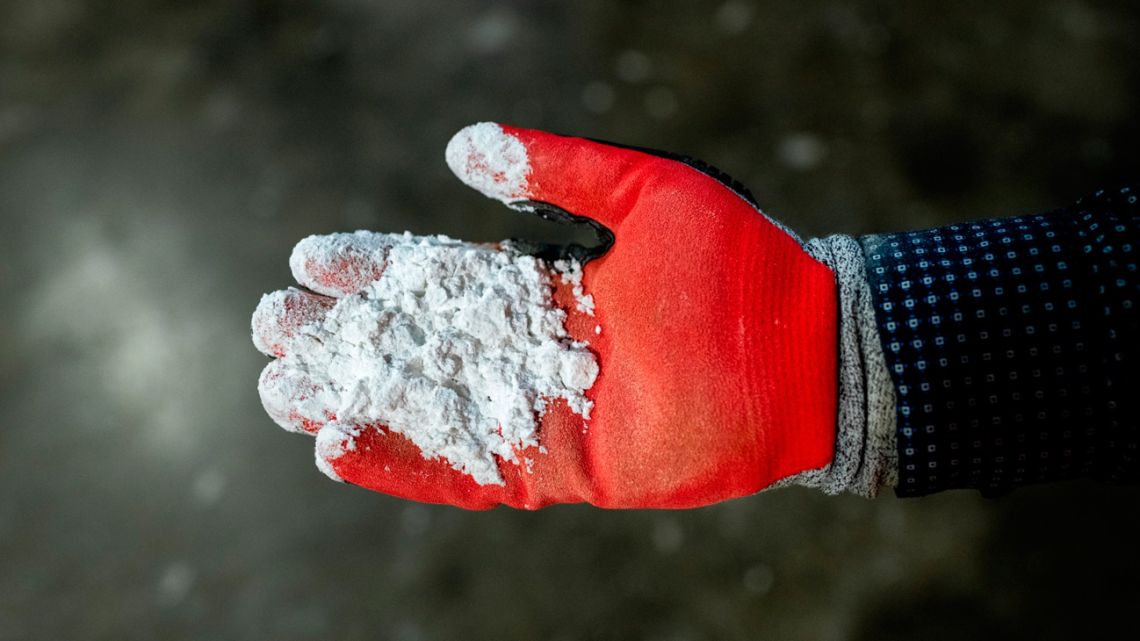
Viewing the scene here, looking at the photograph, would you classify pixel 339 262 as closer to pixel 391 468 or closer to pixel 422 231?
pixel 391 468

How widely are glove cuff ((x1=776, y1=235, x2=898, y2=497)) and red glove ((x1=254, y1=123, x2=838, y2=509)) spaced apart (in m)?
0.01

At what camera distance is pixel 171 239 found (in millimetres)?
1274

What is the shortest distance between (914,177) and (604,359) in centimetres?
75

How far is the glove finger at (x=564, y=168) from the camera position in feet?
2.32

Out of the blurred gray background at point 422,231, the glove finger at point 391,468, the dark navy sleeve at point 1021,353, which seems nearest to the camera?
the dark navy sleeve at point 1021,353

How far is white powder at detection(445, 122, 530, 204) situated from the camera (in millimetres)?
719

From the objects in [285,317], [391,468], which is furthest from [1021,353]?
[285,317]

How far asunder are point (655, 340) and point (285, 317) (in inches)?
14.2

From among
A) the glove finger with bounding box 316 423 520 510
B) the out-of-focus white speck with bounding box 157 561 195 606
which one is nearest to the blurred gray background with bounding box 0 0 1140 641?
the out-of-focus white speck with bounding box 157 561 195 606

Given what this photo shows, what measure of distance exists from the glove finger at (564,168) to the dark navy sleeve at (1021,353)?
237 mm

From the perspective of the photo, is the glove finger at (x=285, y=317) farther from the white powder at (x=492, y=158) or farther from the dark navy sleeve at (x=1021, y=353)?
the dark navy sleeve at (x=1021, y=353)

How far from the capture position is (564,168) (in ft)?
2.35

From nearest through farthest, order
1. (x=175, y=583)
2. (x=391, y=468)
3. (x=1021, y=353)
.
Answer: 1. (x=1021, y=353)
2. (x=391, y=468)
3. (x=175, y=583)

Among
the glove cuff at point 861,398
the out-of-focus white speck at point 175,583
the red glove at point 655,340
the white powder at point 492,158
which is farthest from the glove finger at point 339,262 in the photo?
the out-of-focus white speck at point 175,583
